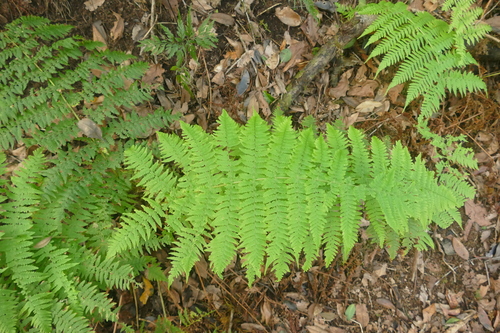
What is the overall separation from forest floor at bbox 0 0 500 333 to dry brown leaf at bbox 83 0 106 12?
16mm

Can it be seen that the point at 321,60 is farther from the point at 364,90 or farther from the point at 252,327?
the point at 252,327

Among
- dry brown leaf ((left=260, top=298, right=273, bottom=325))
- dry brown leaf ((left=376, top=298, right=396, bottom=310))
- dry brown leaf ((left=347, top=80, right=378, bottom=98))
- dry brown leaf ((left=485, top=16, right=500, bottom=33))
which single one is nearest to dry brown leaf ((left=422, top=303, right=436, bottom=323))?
dry brown leaf ((left=376, top=298, right=396, bottom=310))

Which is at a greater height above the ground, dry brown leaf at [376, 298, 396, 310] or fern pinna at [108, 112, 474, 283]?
fern pinna at [108, 112, 474, 283]

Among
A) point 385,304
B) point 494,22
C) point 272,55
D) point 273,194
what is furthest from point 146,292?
point 494,22

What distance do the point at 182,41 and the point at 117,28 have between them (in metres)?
0.81

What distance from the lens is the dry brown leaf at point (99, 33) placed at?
3.63m

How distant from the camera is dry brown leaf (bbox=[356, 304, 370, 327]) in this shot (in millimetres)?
3746

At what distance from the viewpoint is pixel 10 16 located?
3.42 m

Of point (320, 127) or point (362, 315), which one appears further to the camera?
point (320, 127)

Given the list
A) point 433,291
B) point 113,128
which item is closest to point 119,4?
point 113,128

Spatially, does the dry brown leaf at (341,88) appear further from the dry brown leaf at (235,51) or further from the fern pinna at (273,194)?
the fern pinna at (273,194)

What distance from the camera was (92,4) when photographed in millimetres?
3654

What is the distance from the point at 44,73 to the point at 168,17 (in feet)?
4.88

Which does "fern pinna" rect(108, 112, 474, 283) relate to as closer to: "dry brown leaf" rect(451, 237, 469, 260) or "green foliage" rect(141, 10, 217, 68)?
"green foliage" rect(141, 10, 217, 68)
